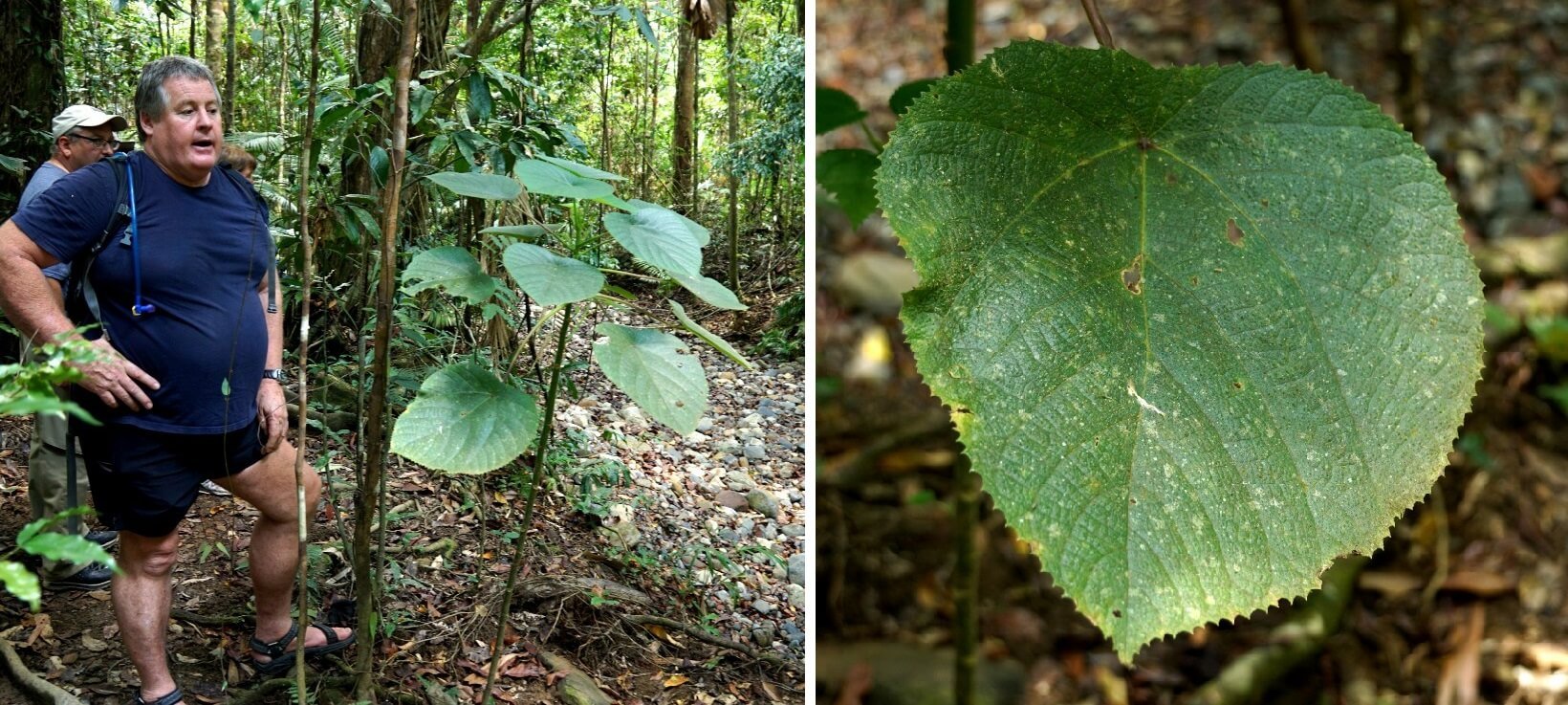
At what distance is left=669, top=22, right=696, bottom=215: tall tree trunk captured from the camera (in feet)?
22.7

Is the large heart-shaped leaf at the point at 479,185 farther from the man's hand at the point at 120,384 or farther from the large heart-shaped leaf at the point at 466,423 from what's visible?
the man's hand at the point at 120,384

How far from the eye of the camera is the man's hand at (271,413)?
6.27 feet

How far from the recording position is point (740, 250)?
6.68m

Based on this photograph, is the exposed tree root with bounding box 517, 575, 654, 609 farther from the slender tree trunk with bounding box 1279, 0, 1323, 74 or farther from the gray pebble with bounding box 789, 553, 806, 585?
the slender tree trunk with bounding box 1279, 0, 1323, 74

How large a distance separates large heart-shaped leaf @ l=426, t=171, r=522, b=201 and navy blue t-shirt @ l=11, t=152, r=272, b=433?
60 cm

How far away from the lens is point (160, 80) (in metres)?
1.76

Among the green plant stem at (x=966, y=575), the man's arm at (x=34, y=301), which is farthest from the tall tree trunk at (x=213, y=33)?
the green plant stem at (x=966, y=575)

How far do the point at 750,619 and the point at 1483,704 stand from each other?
1.73m

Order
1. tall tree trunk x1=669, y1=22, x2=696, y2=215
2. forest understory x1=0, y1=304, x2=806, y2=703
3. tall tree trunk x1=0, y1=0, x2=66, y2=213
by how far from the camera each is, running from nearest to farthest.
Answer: forest understory x1=0, y1=304, x2=806, y2=703, tall tree trunk x1=0, y1=0, x2=66, y2=213, tall tree trunk x1=669, y1=22, x2=696, y2=215

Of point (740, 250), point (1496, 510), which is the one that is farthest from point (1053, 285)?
point (740, 250)

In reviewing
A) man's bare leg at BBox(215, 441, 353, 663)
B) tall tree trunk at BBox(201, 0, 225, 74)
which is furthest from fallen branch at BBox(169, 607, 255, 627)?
tall tree trunk at BBox(201, 0, 225, 74)

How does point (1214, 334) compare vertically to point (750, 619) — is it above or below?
above

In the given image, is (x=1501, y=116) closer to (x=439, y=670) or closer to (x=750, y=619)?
(x=750, y=619)

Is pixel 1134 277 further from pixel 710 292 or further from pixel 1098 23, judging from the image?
pixel 710 292
